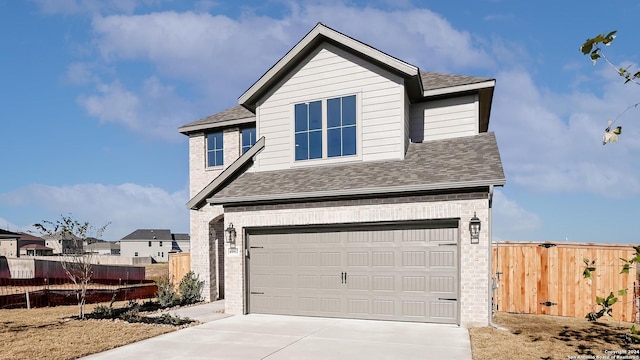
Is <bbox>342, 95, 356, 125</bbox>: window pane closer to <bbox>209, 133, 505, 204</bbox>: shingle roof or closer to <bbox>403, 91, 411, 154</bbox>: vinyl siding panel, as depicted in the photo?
<bbox>209, 133, 505, 204</bbox>: shingle roof

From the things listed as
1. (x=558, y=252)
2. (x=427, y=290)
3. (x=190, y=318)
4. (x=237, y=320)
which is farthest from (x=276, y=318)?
(x=558, y=252)

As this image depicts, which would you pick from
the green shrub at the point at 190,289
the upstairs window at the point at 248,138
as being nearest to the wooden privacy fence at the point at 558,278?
the green shrub at the point at 190,289

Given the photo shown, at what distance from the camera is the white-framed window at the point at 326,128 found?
495 inches

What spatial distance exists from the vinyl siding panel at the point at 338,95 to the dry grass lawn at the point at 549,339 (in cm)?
528

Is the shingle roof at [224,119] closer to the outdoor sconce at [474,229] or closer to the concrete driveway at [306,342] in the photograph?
the concrete driveway at [306,342]

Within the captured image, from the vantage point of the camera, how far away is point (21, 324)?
11148 millimetres

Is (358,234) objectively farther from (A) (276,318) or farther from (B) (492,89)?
(B) (492,89)

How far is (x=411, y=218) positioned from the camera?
34.3 feet

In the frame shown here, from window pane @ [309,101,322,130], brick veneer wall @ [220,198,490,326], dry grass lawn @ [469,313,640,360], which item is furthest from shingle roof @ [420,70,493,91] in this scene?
dry grass lawn @ [469,313,640,360]

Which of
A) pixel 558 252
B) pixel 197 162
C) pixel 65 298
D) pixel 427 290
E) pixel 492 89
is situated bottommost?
pixel 65 298

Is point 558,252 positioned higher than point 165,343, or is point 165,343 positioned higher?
point 558,252

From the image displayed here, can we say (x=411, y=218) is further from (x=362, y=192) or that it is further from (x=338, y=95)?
(x=338, y=95)

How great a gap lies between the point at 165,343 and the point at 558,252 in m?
10.5

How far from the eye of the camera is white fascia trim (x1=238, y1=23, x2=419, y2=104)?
11711mm
